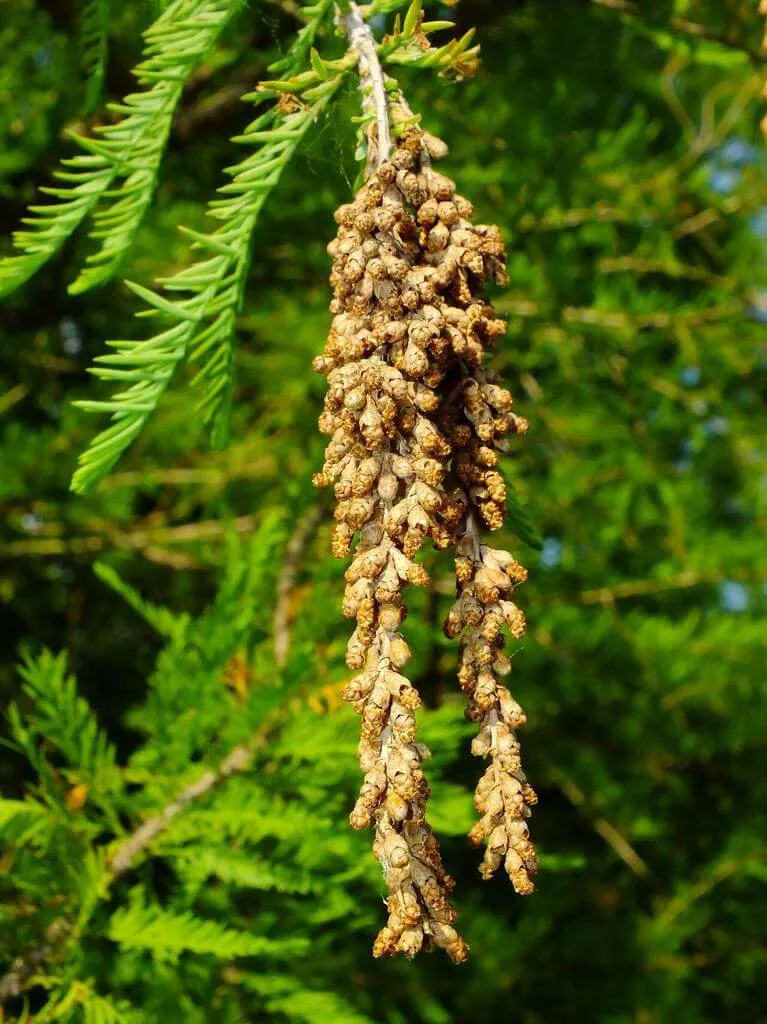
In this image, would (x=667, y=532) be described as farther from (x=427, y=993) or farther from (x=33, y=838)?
A: (x=33, y=838)

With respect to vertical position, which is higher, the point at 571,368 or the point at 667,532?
the point at 571,368

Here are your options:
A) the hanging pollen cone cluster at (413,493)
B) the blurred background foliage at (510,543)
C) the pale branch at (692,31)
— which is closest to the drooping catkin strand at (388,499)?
the hanging pollen cone cluster at (413,493)

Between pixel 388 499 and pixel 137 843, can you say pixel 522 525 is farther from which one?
pixel 137 843

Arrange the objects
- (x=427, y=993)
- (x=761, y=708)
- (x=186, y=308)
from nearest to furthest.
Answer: (x=186, y=308) < (x=427, y=993) < (x=761, y=708)

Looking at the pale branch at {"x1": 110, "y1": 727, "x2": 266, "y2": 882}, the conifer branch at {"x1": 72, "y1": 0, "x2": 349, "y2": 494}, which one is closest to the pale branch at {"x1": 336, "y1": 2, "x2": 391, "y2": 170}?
the conifer branch at {"x1": 72, "y1": 0, "x2": 349, "y2": 494}

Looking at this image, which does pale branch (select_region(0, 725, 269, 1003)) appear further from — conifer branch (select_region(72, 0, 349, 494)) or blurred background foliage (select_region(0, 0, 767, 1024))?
conifer branch (select_region(72, 0, 349, 494))

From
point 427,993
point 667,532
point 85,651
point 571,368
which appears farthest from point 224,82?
point 427,993
